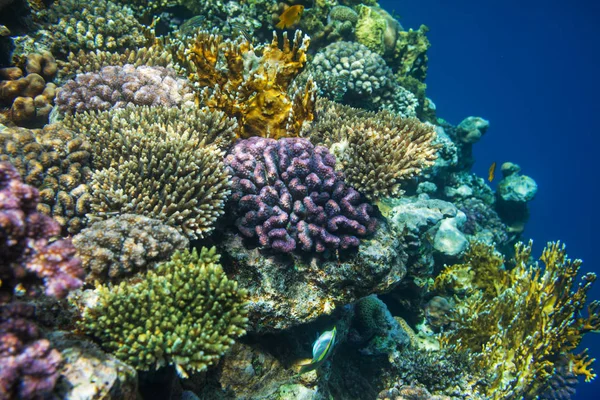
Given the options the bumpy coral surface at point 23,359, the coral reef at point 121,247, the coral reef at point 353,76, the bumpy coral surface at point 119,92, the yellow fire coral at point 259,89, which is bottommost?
the bumpy coral surface at point 23,359

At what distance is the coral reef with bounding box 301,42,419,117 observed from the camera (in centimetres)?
828

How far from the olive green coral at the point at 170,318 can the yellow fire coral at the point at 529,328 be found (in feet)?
16.5

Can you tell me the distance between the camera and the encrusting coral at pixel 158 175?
11.9 ft

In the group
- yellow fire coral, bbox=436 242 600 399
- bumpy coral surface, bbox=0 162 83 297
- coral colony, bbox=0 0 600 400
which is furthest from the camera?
yellow fire coral, bbox=436 242 600 399

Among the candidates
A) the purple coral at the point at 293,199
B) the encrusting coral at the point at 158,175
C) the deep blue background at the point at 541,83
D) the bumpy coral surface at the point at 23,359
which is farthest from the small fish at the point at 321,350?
the deep blue background at the point at 541,83

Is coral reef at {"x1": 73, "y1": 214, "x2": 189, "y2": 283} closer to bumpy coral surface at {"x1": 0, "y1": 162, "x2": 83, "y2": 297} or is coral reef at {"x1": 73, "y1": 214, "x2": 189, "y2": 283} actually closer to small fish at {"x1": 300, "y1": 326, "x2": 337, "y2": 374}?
bumpy coral surface at {"x1": 0, "y1": 162, "x2": 83, "y2": 297}

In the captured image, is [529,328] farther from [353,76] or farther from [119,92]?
[119,92]

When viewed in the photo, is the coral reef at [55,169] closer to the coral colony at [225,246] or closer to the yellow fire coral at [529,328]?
the coral colony at [225,246]

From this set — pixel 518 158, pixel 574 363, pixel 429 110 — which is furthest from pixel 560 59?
pixel 574 363

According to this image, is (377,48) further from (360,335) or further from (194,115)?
(360,335)

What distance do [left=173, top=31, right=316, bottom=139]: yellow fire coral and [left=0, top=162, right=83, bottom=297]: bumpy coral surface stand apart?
10.2 feet

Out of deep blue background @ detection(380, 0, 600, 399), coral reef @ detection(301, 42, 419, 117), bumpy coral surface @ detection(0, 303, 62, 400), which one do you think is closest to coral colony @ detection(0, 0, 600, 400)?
bumpy coral surface @ detection(0, 303, 62, 400)

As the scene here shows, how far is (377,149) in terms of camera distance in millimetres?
4531

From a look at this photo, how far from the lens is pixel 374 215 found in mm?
4711
